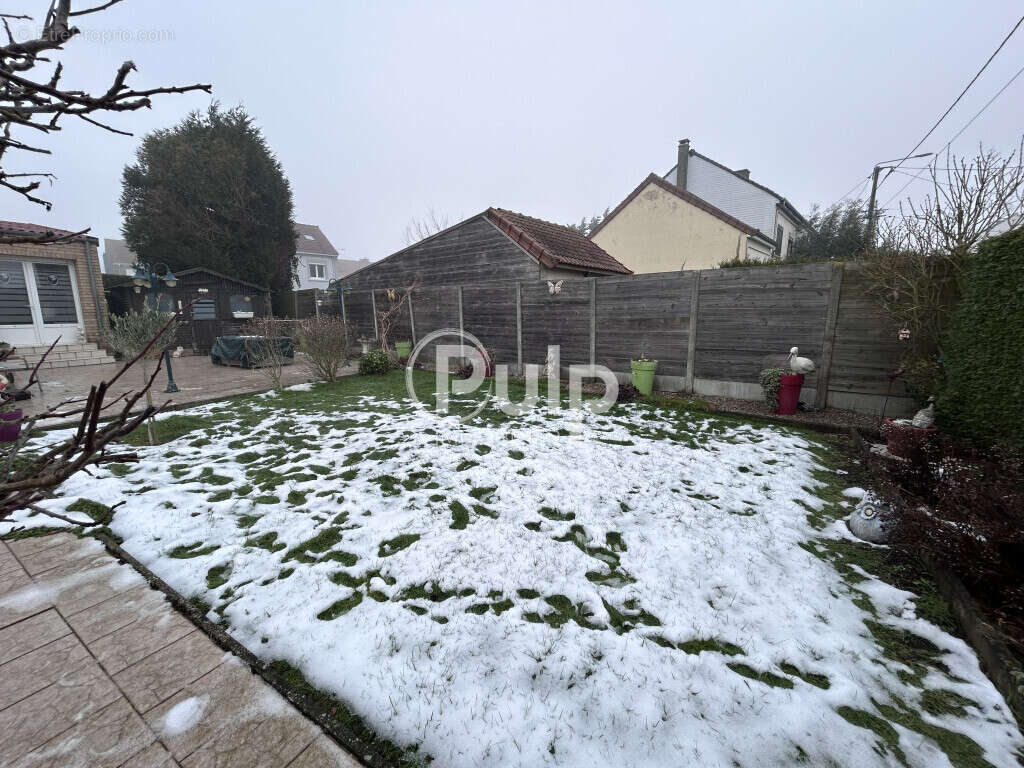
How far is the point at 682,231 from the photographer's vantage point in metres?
16.0

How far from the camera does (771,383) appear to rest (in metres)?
6.21

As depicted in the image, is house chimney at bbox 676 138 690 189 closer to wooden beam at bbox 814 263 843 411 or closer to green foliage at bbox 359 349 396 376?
wooden beam at bbox 814 263 843 411

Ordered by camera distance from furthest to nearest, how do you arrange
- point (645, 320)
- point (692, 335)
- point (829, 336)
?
point (645, 320) < point (692, 335) < point (829, 336)

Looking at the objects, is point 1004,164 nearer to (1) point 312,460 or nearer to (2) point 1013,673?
(2) point 1013,673

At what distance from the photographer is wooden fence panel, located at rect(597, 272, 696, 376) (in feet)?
24.0

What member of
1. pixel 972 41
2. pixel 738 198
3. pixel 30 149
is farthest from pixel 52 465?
pixel 738 198

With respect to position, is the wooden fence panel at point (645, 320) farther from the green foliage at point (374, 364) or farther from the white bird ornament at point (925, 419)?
the green foliage at point (374, 364)

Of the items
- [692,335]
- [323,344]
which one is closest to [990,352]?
[692,335]

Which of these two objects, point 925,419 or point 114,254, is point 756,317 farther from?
point 114,254

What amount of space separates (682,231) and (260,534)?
674 inches

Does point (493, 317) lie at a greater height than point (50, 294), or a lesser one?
lesser

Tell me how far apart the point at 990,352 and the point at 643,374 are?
13.8 feet

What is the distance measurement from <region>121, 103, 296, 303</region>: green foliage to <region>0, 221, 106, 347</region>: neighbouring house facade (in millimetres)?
5778

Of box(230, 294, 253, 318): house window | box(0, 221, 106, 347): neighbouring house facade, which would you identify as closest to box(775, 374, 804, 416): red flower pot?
box(0, 221, 106, 347): neighbouring house facade
